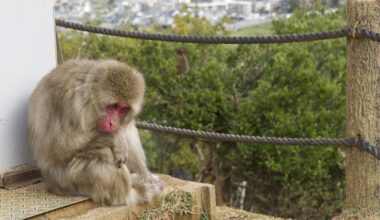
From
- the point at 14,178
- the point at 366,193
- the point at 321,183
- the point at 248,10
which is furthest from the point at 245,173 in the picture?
the point at 248,10

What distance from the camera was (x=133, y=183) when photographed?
342cm

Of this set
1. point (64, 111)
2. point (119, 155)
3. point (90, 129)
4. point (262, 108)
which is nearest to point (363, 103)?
point (119, 155)

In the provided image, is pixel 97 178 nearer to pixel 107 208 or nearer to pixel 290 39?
pixel 107 208

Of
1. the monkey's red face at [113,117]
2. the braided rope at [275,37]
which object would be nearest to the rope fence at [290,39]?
the braided rope at [275,37]

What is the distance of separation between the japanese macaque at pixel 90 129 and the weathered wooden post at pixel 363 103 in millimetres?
1135

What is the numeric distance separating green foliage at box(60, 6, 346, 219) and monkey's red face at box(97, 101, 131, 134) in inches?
101

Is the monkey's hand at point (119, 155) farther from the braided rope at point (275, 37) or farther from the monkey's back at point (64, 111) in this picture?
the braided rope at point (275, 37)

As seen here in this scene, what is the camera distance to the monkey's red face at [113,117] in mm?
3197

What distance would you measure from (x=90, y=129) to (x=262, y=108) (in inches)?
108

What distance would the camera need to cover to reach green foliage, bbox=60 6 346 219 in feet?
18.7

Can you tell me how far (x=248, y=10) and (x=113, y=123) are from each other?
22.3ft

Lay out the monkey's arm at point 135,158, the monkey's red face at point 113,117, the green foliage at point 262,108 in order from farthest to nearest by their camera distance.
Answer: the green foliage at point 262,108 → the monkey's arm at point 135,158 → the monkey's red face at point 113,117

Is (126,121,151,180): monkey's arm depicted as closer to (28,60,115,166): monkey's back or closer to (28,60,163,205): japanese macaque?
(28,60,163,205): japanese macaque

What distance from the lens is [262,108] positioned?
18.9 feet
